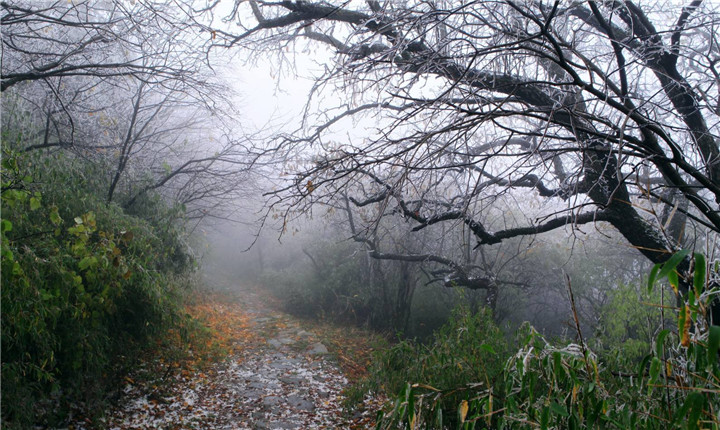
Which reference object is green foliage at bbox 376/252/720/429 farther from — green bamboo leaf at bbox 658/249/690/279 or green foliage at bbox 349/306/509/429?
green foliage at bbox 349/306/509/429

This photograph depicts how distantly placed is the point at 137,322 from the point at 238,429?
74.9 inches

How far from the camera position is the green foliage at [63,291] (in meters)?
3.17

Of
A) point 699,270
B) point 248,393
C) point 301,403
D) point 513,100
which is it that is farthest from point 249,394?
point 699,270

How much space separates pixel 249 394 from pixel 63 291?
3038mm

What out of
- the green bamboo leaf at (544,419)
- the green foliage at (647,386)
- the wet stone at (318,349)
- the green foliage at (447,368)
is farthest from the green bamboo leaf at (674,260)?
the wet stone at (318,349)

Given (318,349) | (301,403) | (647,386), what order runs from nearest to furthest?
1. (647,386)
2. (301,403)
3. (318,349)

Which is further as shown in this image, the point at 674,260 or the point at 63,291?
the point at 63,291

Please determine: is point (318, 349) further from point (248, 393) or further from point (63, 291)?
point (63, 291)

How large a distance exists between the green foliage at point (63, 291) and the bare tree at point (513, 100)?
6.16 feet

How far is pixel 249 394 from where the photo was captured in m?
5.92

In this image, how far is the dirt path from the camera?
4863 millimetres

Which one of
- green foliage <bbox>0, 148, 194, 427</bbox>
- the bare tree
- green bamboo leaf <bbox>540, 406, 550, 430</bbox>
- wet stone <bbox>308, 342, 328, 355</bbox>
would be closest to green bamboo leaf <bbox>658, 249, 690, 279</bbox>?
green bamboo leaf <bbox>540, 406, 550, 430</bbox>

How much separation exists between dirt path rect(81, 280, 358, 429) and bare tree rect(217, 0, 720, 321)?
8.81ft

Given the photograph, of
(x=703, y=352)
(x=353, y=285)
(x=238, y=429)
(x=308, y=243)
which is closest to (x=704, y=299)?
(x=703, y=352)
